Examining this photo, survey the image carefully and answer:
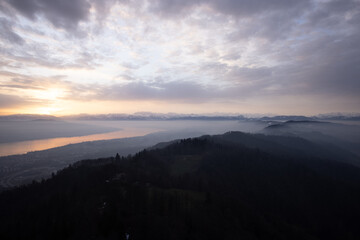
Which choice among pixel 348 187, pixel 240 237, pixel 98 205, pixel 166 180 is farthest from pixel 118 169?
pixel 348 187

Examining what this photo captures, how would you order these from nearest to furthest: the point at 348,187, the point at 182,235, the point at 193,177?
the point at 182,235 < the point at 193,177 < the point at 348,187

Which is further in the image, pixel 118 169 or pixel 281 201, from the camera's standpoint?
pixel 281 201

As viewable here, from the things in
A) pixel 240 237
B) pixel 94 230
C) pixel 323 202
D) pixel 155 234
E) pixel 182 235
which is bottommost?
pixel 323 202

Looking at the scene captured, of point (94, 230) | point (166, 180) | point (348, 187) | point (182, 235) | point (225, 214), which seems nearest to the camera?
point (94, 230)

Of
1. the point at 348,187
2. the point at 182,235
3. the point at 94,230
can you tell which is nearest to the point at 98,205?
the point at 94,230

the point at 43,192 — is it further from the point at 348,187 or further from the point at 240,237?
the point at 348,187

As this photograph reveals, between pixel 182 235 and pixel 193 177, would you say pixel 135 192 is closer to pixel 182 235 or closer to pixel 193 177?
pixel 182 235

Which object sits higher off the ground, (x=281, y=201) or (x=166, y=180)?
(x=166, y=180)
